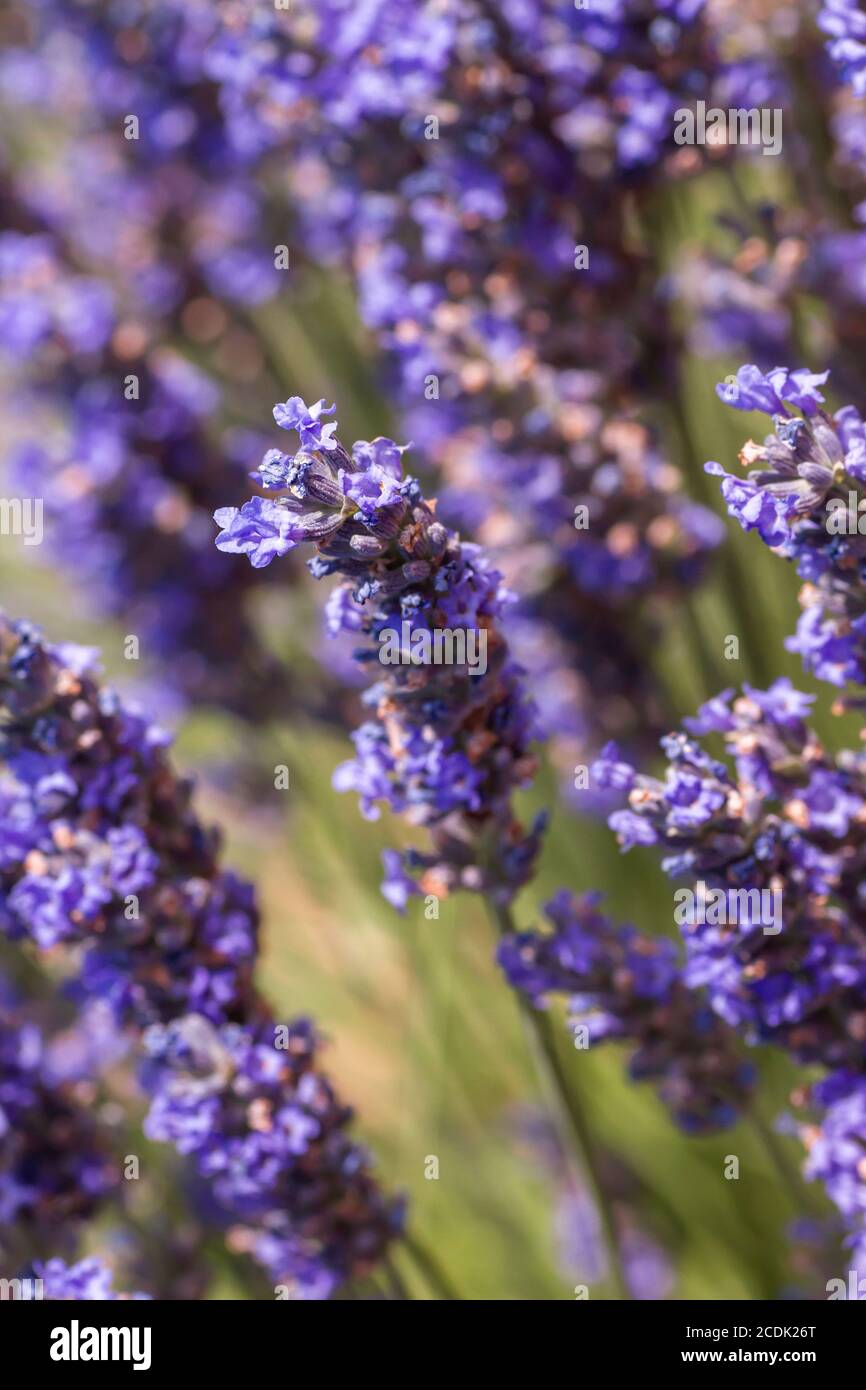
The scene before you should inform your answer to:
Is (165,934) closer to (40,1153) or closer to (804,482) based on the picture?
(40,1153)

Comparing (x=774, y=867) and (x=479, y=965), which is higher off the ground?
(x=479, y=965)

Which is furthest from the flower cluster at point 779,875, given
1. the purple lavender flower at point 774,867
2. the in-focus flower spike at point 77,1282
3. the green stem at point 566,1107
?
the in-focus flower spike at point 77,1282

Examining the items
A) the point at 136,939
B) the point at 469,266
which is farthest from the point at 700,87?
the point at 136,939

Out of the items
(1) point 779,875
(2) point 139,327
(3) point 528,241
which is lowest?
(1) point 779,875

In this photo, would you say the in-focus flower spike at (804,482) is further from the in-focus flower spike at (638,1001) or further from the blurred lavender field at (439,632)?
the in-focus flower spike at (638,1001)

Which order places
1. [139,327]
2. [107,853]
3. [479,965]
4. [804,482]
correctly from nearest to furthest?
[804,482], [107,853], [139,327], [479,965]

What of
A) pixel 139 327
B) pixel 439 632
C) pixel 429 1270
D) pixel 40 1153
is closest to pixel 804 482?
pixel 439 632

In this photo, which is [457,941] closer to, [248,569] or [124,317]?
[248,569]

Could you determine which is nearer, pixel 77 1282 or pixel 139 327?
pixel 77 1282
